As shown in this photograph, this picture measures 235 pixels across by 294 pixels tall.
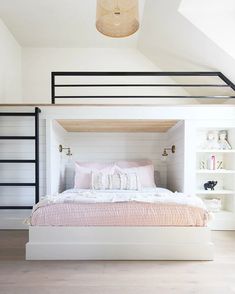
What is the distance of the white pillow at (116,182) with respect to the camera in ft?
11.7

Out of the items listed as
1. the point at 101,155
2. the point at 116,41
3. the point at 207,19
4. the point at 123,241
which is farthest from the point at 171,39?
the point at 123,241

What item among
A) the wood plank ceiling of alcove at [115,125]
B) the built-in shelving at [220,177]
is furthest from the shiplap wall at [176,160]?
the built-in shelving at [220,177]

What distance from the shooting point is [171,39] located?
384 centimetres

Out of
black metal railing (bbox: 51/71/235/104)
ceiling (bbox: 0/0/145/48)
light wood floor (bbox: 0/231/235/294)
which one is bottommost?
light wood floor (bbox: 0/231/235/294)

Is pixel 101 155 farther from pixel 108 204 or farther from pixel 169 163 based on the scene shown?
pixel 108 204

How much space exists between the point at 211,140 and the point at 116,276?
2.44m

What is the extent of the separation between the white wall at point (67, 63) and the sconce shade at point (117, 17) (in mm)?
2944

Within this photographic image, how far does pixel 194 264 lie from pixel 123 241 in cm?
66

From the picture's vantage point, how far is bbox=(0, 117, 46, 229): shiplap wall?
3.42 metres

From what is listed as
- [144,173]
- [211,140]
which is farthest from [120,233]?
[211,140]

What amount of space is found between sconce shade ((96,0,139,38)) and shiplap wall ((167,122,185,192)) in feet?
5.64

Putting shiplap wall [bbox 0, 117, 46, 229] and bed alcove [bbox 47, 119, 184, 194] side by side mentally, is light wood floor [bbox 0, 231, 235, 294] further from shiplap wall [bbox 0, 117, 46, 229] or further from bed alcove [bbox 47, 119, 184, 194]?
bed alcove [bbox 47, 119, 184, 194]

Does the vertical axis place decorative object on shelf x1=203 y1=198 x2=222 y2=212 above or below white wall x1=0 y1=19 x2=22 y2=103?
below

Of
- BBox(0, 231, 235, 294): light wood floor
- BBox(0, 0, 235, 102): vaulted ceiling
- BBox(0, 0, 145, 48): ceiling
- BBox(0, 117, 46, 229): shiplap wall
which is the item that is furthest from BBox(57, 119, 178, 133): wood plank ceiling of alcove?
BBox(0, 231, 235, 294): light wood floor
